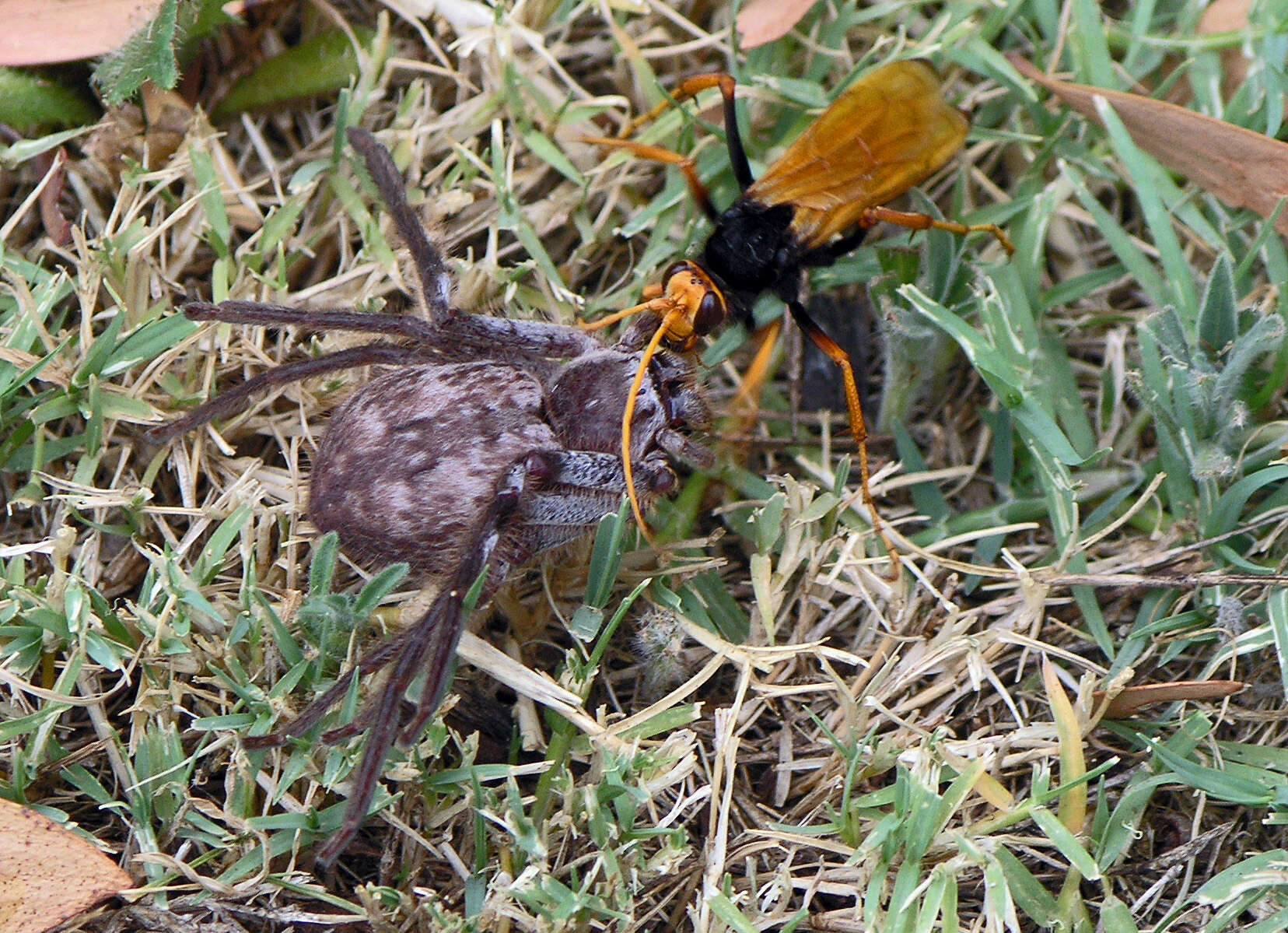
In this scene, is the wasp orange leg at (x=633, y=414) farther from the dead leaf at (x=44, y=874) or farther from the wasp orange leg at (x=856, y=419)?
the dead leaf at (x=44, y=874)

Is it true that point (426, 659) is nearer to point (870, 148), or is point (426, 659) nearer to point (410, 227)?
point (410, 227)

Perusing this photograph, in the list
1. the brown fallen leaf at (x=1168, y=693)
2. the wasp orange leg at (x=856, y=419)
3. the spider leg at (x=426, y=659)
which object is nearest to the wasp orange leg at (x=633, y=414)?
the spider leg at (x=426, y=659)

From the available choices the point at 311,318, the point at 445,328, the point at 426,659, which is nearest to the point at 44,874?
the point at 426,659

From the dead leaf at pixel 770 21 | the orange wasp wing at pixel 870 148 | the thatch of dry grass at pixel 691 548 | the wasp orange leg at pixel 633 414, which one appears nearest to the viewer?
the thatch of dry grass at pixel 691 548

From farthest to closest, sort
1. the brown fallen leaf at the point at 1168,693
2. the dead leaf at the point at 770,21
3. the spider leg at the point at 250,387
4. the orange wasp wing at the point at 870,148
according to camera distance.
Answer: the dead leaf at the point at 770,21
the orange wasp wing at the point at 870,148
the spider leg at the point at 250,387
the brown fallen leaf at the point at 1168,693

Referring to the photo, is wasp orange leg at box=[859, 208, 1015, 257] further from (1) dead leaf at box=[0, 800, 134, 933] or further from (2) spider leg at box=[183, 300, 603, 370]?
(1) dead leaf at box=[0, 800, 134, 933]
